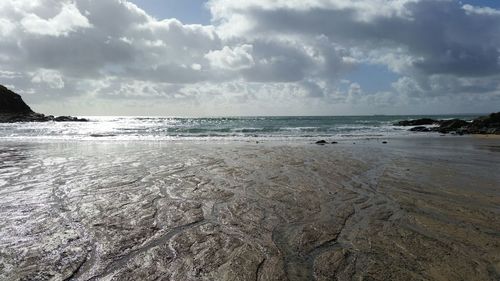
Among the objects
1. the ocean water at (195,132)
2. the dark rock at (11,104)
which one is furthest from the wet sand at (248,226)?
the dark rock at (11,104)

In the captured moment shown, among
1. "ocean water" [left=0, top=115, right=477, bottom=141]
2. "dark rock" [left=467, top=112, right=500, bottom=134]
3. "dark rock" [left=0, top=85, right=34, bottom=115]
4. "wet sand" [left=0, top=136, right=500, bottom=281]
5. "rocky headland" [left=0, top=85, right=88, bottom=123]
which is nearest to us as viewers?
"wet sand" [left=0, top=136, right=500, bottom=281]

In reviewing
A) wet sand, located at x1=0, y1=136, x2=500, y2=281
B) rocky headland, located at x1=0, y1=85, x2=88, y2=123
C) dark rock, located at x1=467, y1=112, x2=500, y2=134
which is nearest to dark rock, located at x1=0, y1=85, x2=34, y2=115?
rocky headland, located at x1=0, y1=85, x2=88, y2=123

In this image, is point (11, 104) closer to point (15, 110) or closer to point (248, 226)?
point (15, 110)

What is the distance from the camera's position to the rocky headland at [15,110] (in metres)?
79.7

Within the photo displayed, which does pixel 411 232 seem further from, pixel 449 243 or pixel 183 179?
pixel 183 179

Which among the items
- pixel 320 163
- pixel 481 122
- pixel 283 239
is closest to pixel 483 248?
pixel 283 239

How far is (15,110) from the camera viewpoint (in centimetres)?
8681

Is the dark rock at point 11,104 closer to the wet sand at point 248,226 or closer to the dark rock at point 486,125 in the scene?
the wet sand at point 248,226

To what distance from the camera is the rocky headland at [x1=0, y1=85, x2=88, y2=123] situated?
7969 cm

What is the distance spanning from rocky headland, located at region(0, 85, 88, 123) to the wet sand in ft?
279

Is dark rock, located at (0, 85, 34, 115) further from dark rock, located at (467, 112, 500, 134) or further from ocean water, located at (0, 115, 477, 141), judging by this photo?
dark rock, located at (467, 112, 500, 134)

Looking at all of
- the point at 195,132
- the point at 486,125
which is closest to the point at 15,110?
the point at 195,132

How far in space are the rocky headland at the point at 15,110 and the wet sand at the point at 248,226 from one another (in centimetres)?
8517

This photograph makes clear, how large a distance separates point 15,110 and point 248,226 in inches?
4108
